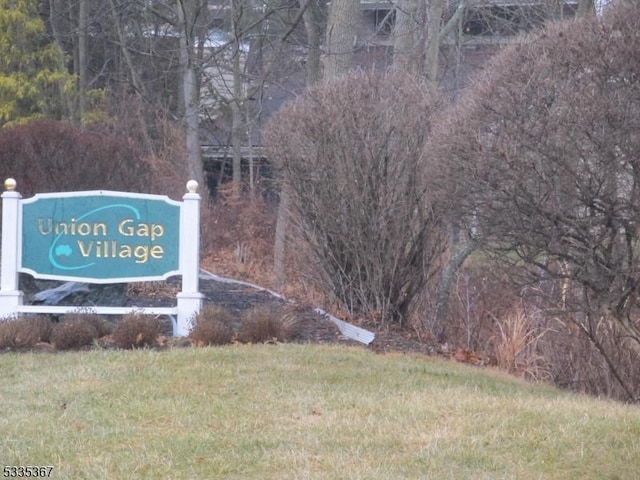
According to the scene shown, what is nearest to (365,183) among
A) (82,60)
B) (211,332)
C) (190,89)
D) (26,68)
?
(211,332)

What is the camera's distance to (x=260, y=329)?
9758mm

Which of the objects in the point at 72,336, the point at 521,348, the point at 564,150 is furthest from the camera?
the point at 521,348

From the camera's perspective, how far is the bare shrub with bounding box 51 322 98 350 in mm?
9391

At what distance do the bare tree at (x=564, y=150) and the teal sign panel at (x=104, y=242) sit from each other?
4.04m

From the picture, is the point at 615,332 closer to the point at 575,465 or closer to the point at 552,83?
the point at 552,83

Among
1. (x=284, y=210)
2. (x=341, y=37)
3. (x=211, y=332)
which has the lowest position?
(x=211, y=332)

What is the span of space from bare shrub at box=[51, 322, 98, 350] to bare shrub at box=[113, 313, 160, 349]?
0.26 metres

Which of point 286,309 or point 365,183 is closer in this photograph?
point 365,183

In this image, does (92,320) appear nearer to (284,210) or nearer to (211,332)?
(211,332)

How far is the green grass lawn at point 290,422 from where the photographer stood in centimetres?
537

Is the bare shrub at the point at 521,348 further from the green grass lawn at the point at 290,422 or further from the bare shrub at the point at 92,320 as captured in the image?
the bare shrub at the point at 92,320

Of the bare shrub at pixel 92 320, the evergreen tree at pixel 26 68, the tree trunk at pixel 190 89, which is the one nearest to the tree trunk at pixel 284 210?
the tree trunk at pixel 190 89

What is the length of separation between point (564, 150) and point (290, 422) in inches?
106

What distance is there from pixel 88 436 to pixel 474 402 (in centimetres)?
267
